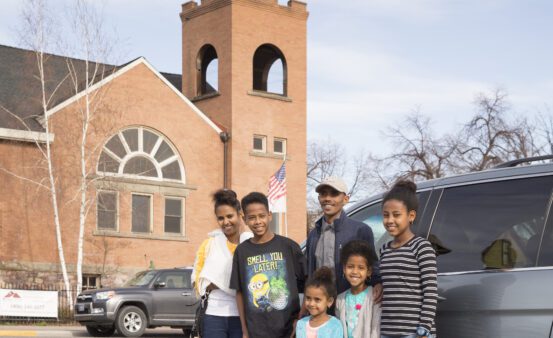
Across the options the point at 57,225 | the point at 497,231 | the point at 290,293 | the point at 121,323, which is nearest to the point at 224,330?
the point at 290,293

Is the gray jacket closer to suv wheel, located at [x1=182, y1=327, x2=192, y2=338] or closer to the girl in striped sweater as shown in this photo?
the girl in striped sweater

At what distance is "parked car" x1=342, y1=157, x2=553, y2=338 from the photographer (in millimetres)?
5066

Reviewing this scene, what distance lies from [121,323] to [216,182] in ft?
50.1

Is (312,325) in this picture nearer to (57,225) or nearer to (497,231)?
(497,231)

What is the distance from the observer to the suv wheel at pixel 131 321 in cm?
2116

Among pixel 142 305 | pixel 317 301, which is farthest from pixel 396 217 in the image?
pixel 142 305

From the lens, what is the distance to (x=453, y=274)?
18.5 feet

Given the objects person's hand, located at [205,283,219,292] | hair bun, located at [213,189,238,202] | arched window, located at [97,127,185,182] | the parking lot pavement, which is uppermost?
arched window, located at [97,127,185,182]

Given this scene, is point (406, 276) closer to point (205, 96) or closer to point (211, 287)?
point (211, 287)

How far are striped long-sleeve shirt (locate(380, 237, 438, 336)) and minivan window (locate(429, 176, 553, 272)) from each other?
17.8 inches

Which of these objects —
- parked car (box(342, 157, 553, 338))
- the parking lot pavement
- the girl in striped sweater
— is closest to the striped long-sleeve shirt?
the girl in striped sweater

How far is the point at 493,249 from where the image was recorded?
215 inches

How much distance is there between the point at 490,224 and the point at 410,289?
0.73 m

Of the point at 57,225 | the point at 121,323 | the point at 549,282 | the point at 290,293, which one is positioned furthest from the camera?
the point at 57,225
